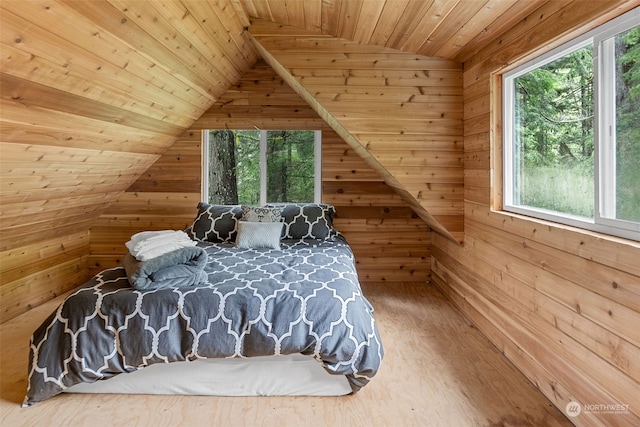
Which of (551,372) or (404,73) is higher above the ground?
(404,73)

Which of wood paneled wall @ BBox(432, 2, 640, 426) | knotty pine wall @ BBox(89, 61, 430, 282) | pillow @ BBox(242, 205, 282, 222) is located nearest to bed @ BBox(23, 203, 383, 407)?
wood paneled wall @ BBox(432, 2, 640, 426)

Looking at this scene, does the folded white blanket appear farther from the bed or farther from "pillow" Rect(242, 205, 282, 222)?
"pillow" Rect(242, 205, 282, 222)

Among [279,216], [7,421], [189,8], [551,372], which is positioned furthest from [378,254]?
[7,421]

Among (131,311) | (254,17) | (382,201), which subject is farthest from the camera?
(382,201)

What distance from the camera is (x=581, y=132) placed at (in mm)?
1840

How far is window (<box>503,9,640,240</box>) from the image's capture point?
156cm

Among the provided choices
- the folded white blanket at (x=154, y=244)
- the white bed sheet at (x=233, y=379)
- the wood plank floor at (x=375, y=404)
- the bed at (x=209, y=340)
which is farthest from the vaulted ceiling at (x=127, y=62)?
the white bed sheet at (x=233, y=379)

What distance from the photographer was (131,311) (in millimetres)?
1895

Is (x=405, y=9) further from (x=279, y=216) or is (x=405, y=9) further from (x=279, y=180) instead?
(x=279, y=180)

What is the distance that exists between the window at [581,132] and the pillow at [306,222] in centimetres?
154

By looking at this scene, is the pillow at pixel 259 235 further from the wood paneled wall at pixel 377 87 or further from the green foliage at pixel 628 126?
the green foliage at pixel 628 126

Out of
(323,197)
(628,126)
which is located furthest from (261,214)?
(628,126)

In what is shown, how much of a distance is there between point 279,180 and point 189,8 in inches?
85.2

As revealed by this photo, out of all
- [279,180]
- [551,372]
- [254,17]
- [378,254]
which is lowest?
[551,372]
